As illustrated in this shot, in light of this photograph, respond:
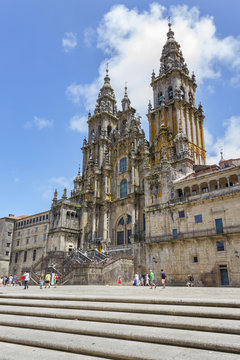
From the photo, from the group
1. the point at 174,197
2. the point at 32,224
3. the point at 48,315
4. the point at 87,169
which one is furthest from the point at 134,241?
the point at 48,315

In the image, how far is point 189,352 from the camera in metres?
6.05

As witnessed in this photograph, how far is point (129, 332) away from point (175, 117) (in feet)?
134

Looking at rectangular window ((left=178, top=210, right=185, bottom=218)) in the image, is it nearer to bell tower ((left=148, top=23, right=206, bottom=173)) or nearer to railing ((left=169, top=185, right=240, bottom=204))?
railing ((left=169, top=185, right=240, bottom=204))

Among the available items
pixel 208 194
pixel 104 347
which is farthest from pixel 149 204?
pixel 104 347

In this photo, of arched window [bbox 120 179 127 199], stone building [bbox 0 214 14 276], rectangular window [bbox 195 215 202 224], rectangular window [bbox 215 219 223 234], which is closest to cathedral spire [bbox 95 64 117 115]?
arched window [bbox 120 179 127 199]

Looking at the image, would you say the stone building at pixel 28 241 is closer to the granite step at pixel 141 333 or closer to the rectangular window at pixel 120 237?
the rectangular window at pixel 120 237

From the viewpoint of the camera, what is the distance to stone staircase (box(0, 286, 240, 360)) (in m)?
6.25

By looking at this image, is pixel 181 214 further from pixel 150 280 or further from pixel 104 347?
pixel 104 347

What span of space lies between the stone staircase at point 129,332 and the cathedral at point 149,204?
2082cm

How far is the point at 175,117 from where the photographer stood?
44781mm

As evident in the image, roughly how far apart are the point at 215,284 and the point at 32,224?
126 ft

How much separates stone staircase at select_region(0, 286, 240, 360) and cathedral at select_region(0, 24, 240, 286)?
2082cm

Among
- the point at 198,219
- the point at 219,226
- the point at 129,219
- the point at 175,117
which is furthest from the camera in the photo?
the point at 129,219

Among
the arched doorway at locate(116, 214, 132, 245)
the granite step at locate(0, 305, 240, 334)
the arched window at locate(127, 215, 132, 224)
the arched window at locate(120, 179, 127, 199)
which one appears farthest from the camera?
the arched window at locate(120, 179, 127, 199)
